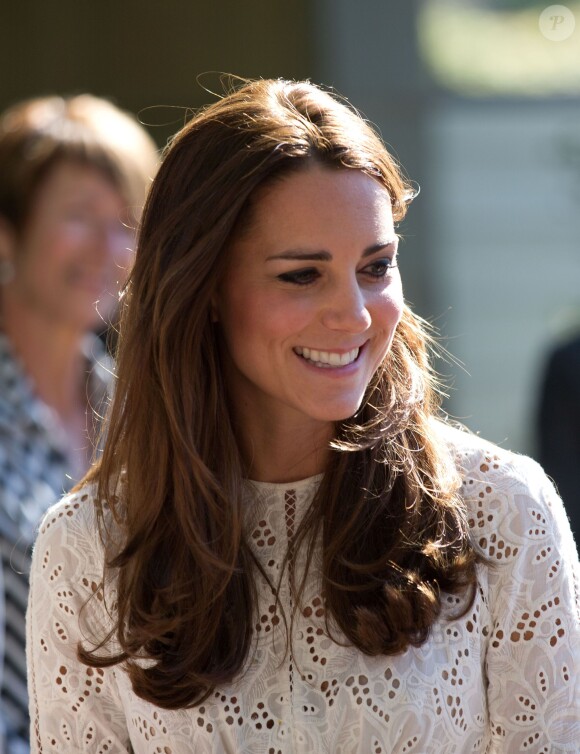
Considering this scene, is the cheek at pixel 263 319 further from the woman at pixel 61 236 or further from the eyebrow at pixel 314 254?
the woman at pixel 61 236

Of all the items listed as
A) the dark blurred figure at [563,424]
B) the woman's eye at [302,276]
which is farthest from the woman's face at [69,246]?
the woman's eye at [302,276]

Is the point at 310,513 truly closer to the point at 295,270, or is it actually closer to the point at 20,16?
the point at 295,270

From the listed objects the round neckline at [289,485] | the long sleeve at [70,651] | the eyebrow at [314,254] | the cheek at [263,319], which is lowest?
the long sleeve at [70,651]

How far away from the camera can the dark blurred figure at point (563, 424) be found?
3691mm

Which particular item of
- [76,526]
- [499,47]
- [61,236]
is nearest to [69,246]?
[61,236]

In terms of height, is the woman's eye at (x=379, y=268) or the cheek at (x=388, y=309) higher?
the woman's eye at (x=379, y=268)

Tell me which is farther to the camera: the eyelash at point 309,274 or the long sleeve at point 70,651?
the long sleeve at point 70,651

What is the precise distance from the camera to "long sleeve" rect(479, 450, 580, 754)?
2137 mm

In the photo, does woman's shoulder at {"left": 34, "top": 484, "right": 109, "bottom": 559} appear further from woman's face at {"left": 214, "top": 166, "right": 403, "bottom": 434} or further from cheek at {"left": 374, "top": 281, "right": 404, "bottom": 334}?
cheek at {"left": 374, "top": 281, "right": 404, "bottom": 334}

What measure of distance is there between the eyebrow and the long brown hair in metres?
0.11

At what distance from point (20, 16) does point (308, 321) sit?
174 inches

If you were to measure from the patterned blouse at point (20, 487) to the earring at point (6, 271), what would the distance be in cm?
18

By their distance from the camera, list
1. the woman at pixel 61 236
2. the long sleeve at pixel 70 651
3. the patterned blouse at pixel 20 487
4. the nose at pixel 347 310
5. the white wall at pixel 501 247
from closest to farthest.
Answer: the nose at pixel 347 310 < the long sleeve at pixel 70 651 < the patterned blouse at pixel 20 487 < the woman at pixel 61 236 < the white wall at pixel 501 247

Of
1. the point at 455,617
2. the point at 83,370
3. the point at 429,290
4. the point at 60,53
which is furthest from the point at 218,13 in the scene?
the point at 455,617
